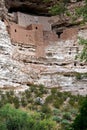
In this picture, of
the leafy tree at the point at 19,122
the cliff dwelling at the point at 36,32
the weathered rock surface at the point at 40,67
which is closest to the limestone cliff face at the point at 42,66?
the weathered rock surface at the point at 40,67

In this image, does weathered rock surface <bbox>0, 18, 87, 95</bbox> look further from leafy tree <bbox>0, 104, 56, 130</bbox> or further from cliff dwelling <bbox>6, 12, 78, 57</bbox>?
leafy tree <bbox>0, 104, 56, 130</bbox>

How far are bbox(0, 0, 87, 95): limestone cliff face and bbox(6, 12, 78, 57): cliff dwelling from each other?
26cm

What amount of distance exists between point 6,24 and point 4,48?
6.13 ft

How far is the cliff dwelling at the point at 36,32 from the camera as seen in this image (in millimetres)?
25594

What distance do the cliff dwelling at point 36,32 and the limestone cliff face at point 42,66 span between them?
26 centimetres

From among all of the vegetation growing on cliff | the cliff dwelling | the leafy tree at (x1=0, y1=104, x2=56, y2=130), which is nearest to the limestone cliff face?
the cliff dwelling

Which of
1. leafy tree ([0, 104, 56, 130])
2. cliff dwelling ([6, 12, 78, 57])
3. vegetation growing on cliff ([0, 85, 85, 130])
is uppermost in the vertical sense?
cliff dwelling ([6, 12, 78, 57])

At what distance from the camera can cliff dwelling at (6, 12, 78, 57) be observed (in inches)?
1008

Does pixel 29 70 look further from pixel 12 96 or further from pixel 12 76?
pixel 12 96

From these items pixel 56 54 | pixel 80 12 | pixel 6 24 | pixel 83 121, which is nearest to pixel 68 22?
pixel 56 54

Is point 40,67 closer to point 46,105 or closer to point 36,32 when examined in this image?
point 36,32

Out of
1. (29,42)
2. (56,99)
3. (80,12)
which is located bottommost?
(56,99)

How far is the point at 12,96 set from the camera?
21.4 m

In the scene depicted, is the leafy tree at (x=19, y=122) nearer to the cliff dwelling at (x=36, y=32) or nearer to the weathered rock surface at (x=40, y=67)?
the weathered rock surface at (x=40, y=67)
